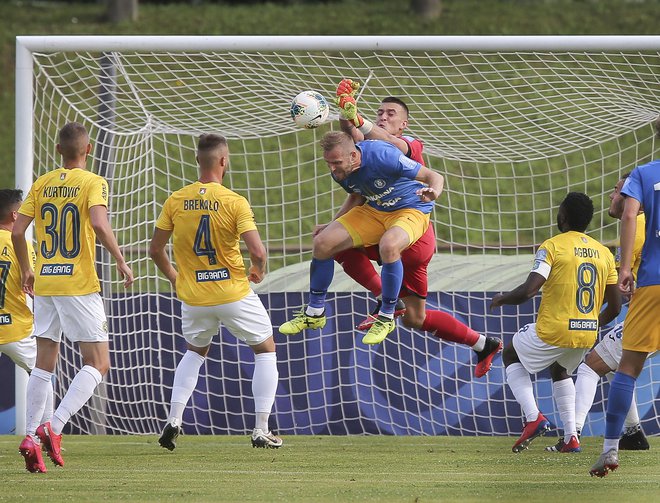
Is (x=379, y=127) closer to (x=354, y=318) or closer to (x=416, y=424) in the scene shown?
(x=354, y=318)

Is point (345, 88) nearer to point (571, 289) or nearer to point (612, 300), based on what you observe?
point (571, 289)

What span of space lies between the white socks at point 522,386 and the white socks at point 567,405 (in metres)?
0.19

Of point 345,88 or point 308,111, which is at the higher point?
point 345,88

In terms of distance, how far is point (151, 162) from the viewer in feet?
35.3

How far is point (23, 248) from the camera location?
7.53 m

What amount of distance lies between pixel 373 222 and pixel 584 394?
2.15m

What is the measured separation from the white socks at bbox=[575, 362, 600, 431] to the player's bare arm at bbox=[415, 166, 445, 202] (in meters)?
2.08

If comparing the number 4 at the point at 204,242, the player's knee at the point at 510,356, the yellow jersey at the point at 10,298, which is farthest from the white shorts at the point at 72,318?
the player's knee at the point at 510,356

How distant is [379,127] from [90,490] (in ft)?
11.8

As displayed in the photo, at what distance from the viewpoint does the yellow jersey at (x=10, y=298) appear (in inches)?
330

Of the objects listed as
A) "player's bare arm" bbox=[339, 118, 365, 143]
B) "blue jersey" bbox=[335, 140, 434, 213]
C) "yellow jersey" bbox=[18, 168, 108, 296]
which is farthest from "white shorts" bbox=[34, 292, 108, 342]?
"player's bare arm" bbox=[339, 118, 365, 143]

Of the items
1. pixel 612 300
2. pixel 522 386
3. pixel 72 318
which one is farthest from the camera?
pixel 522 386

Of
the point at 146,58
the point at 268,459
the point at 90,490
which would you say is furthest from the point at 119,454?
the point at 146,58

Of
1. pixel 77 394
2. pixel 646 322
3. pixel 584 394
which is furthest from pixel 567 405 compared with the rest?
pixel 77 394
